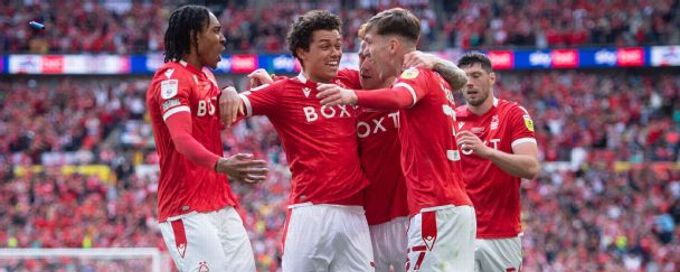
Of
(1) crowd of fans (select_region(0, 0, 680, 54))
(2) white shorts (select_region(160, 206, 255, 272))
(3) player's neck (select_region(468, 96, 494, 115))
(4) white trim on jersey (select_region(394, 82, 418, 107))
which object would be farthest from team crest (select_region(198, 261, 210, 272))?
(1) crowd of fans (select_region(0, 0, 680, 54))

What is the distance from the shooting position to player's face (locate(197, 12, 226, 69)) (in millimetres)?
6367

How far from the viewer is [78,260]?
10.1 metres

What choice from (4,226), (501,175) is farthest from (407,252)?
(4,226)

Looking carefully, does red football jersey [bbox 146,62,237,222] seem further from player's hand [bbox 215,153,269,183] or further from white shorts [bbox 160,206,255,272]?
player's hand [bbox 215,153,269,183]

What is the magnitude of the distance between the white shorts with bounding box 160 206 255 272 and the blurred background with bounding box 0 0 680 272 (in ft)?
48.0

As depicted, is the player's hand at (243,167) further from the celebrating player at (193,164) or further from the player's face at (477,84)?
the player's face at (477,84)

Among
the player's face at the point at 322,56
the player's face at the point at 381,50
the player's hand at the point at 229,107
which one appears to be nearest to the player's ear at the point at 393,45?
the player's face at the point at 381,50

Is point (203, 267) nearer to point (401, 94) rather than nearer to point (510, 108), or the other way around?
point (401, 94)

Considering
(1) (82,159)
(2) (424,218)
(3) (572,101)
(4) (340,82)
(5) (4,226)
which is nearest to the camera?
(2) (424,218)

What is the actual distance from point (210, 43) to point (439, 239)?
185 cm

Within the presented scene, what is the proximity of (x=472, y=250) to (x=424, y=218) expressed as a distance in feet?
1.32

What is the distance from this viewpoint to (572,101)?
3048 cm

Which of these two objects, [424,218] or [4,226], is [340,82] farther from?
[4,226]

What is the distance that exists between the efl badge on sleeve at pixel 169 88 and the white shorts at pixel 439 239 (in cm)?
165
